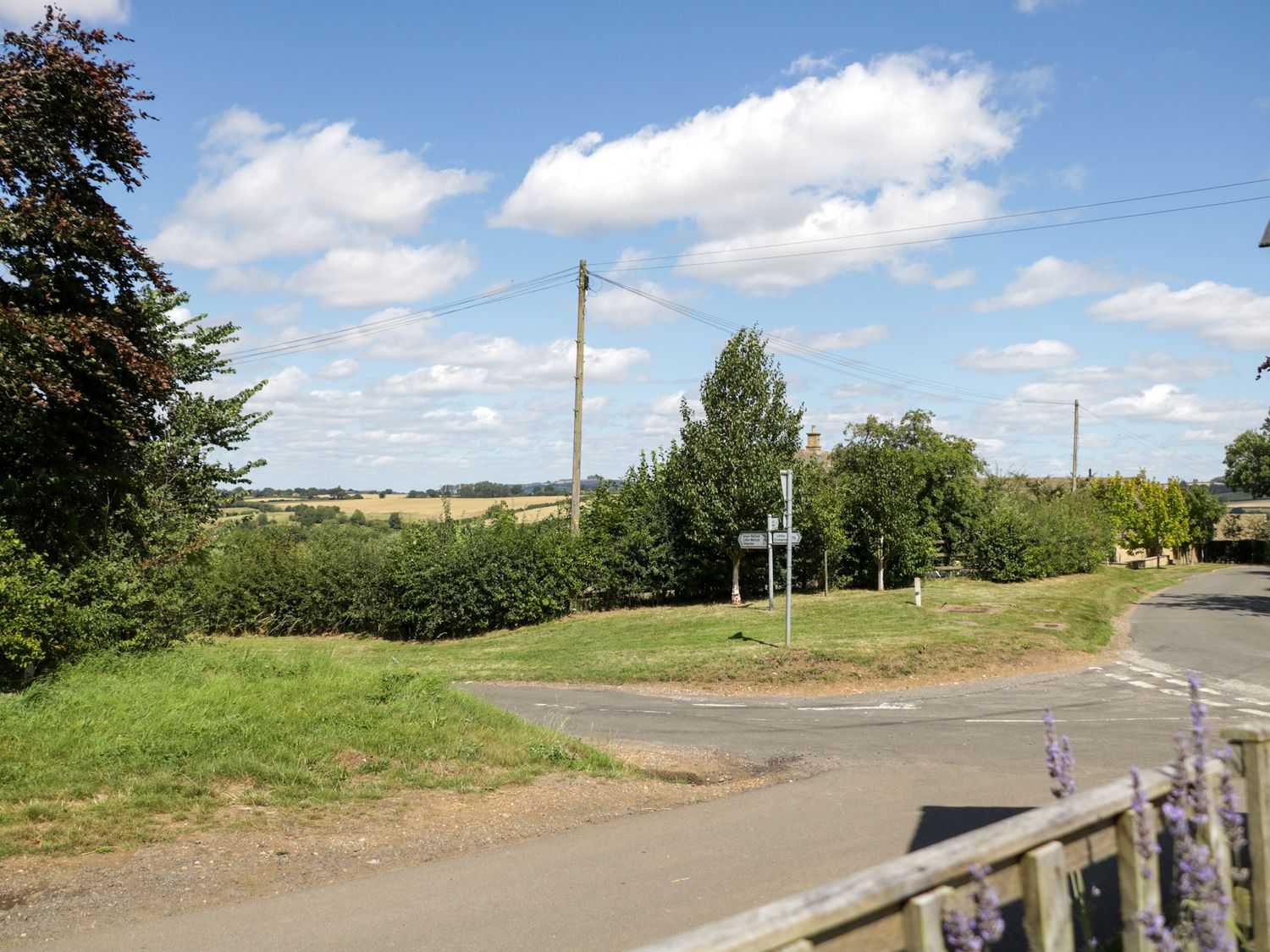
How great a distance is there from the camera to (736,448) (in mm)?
29344

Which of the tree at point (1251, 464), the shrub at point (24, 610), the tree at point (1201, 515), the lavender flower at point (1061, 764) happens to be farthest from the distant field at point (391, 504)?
the tree at point (1251, 464)

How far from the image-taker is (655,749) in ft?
36.9

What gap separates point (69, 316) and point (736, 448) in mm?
20151

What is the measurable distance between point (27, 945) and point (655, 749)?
7.13 m

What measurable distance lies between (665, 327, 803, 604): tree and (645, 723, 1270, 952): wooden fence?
84.2 feet

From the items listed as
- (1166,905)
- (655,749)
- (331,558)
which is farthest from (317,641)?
(1166,905)

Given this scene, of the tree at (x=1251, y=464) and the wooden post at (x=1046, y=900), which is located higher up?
the tree at (x=1251, y=464)

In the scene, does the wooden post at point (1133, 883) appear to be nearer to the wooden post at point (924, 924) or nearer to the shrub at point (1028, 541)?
the wooden post at point (924, 924)

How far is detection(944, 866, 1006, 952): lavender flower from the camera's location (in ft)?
7.63

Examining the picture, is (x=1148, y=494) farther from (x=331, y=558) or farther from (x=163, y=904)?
(x=163, y=904)

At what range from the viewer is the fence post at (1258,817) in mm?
3072

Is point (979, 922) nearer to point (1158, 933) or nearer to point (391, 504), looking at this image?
point (1158, 933)

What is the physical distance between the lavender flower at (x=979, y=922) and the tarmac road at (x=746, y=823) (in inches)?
124

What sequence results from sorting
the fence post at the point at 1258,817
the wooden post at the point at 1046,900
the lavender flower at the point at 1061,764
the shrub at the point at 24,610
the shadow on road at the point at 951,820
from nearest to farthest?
1. the wooden post at the point at 1046,900
2. the fence post at the point at 1258,817
3. the lavender flower at the point at 1061,764
4. the shadow on road at the point at 951,820
5. the shrub at the point at 24,610
